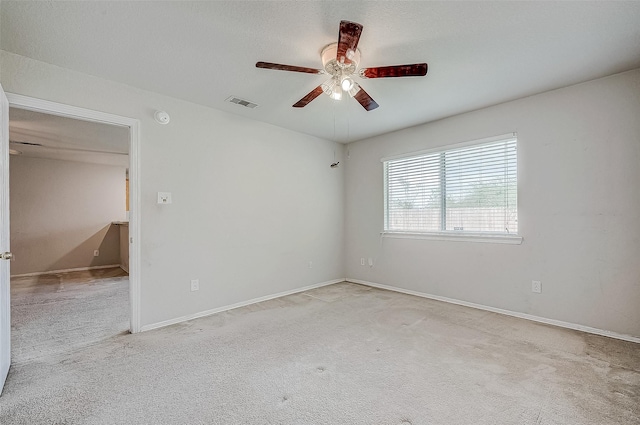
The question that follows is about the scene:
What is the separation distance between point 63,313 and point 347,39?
4214mm

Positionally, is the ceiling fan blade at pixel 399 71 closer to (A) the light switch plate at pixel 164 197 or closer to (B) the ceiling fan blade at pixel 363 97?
(B) the ceiling fan blade at pixel 363 97

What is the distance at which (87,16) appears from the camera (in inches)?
73.5

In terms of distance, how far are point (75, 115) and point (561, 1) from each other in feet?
12.3

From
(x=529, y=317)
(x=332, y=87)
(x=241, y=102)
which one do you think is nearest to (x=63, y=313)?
(x=241, y=102)

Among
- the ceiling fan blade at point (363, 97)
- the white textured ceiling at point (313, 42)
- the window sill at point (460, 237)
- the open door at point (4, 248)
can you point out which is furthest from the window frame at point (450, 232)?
the open door at point (4, 248)

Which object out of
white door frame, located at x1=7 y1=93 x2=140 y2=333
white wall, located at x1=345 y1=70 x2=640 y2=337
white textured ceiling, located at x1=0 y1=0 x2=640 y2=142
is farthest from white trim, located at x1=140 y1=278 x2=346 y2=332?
white textured ceiling, located at x1=0 y1=0 x2=640 y2=142

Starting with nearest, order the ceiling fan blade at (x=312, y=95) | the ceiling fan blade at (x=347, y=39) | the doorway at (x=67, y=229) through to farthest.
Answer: the ceiling fan blade at (x=347, y=39), the ceiling fan blade at (x=312, y=95), the doorway at (x=67, y=229)

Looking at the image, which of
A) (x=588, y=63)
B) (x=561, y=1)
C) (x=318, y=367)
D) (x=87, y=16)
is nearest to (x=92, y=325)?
(x=318, y=367)

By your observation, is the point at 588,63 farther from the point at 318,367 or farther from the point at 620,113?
the point at 318,367

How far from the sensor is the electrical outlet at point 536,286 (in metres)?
3.09

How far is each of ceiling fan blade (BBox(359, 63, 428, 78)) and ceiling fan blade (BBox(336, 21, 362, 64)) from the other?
0.21 meters

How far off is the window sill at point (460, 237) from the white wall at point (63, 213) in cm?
623

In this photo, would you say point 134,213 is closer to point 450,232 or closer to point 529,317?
point 450,232

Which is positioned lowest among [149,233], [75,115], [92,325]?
[92,325]
